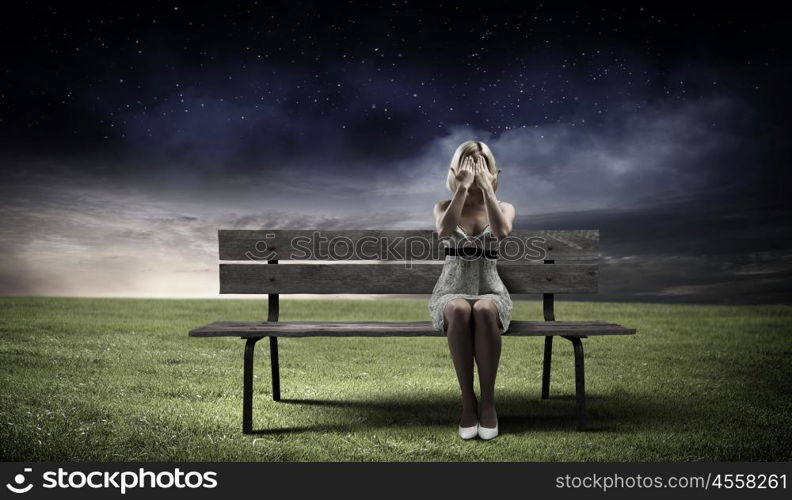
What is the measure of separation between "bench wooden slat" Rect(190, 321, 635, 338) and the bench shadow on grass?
2.10 ft

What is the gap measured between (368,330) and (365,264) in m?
1.02

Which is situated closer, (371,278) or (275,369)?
(275,369)

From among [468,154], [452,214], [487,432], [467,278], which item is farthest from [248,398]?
[468,154]

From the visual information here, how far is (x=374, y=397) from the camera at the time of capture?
5355mm

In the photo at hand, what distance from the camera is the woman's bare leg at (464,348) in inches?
165

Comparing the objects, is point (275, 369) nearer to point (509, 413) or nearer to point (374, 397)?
point (374, 397)

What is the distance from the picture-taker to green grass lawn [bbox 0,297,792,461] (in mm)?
3988

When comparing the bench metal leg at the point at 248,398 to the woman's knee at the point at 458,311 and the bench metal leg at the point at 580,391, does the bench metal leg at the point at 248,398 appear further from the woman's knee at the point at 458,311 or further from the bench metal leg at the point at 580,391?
the bench metal leg at the point at 580,391

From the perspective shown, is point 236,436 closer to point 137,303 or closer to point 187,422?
point 187,422

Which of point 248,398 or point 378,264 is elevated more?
point 378,264

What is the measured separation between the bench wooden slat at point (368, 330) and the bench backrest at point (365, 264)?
2.38ft

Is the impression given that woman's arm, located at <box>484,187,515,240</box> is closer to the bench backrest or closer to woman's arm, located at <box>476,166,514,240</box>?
woman's arm, located at <box>476,166,514,240</box>

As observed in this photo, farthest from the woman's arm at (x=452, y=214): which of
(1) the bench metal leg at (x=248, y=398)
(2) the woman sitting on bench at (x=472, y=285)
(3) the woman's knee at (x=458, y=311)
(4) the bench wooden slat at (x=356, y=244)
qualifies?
(1) the bench metal leg at (x=248, y=398)

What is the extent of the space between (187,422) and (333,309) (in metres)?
6.42
